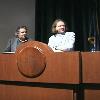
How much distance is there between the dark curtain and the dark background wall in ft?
Answer: 0.41

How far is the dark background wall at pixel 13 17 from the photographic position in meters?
4.29

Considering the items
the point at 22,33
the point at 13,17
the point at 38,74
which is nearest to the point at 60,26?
the point at 22,33

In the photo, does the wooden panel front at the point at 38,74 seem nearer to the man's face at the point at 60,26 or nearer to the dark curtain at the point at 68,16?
the man's face at the point at 60,26

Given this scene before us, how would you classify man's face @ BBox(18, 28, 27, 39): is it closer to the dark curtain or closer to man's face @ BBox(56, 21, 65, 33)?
man's face @ BBox(56, 21, 65, 33)

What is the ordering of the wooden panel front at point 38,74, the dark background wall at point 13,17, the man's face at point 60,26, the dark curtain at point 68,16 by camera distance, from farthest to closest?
the dark background wall at point 13,17, the dark curtain at point 68,16, the man's face at point 60,26, the wooden panel front at point 38,74

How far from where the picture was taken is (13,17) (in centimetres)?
431

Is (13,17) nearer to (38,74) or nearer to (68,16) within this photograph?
(68,16)

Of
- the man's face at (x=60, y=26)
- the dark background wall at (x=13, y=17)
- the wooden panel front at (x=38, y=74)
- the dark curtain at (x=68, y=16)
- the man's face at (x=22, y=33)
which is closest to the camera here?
the wooden panel front at (x=38, y=74)

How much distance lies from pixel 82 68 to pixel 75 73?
0.30ft

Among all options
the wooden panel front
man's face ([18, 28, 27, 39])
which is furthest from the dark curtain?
the wooden panel front

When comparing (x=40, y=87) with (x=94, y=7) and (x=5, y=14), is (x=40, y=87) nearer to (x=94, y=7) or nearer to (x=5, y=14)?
(x=94, y=7)

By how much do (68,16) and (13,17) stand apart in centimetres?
92

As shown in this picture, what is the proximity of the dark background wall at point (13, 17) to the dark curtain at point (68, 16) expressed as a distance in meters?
0.13

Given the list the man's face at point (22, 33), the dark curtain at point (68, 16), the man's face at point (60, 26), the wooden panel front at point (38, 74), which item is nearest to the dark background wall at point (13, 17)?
the dark curtain at point (68, 16)
